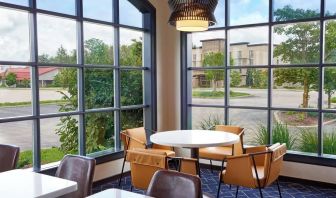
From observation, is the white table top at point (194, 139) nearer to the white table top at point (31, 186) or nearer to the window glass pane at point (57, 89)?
the window glass pane at point (57, 89)

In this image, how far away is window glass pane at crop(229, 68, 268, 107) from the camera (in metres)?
5.13

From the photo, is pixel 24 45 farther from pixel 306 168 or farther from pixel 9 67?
pixel 306 168

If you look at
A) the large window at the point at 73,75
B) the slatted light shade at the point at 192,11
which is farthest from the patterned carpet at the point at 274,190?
the slatted light shade at the point at 192,11

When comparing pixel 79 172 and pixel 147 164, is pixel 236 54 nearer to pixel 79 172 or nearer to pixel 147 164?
pixel 147 164

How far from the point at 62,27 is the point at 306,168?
3.82 m

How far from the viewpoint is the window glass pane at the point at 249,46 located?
199 inches

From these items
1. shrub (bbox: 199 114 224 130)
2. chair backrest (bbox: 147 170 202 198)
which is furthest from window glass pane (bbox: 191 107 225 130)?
chair backrest (bbox: 147 170 202 198)

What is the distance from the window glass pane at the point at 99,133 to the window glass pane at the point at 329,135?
10.0ft

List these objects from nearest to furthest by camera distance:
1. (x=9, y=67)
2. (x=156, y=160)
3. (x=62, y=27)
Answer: (x=156, y=160), (x=9, y=67), (x=62, y=27)

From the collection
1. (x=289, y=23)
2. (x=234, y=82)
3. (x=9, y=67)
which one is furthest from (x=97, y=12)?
(x=289, y=23)

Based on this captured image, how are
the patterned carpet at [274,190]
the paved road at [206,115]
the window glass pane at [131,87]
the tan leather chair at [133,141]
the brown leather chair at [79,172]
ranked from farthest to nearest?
the window glass pane at [131,87], the tan leather chair at [133,141], the patterned carpet at [274,190], the paved road at [206,115], the brown leather chair at [79,172]

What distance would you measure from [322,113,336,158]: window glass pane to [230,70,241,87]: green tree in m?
1.37

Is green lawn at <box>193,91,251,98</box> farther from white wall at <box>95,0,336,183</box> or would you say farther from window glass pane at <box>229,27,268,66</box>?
window glass pane at <box>229,27,268,66</box>

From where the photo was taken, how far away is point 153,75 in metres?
5.55
